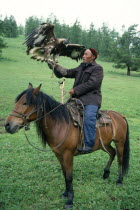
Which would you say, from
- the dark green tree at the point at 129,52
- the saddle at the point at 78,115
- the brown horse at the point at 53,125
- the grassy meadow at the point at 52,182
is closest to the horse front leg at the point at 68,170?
the brown horse at the point at 53,125

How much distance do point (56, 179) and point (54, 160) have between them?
49.3 inches

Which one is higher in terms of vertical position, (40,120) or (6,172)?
(40,120)

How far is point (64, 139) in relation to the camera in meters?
4.74

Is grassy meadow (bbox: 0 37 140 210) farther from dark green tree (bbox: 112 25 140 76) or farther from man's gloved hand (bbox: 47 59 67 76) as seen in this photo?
dark green tree (bbox: 112 25 140 76)

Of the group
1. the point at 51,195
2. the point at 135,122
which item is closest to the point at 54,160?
the point at 51,195

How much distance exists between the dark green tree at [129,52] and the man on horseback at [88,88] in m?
41.0

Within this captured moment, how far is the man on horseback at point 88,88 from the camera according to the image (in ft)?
16.3

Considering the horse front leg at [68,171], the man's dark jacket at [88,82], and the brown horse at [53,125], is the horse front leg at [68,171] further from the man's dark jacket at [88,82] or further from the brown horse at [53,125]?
the man's dark jacket at [88,82]

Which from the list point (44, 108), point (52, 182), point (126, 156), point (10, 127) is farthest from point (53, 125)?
point (126, 156)

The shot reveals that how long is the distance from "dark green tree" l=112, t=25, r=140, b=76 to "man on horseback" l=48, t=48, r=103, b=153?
1613 inches

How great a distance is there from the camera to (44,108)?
4.54m

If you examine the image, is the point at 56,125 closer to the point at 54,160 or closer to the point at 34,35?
the point at 34,35

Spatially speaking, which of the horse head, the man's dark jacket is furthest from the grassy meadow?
the horse head

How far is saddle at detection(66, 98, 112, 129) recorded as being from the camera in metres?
4.96
